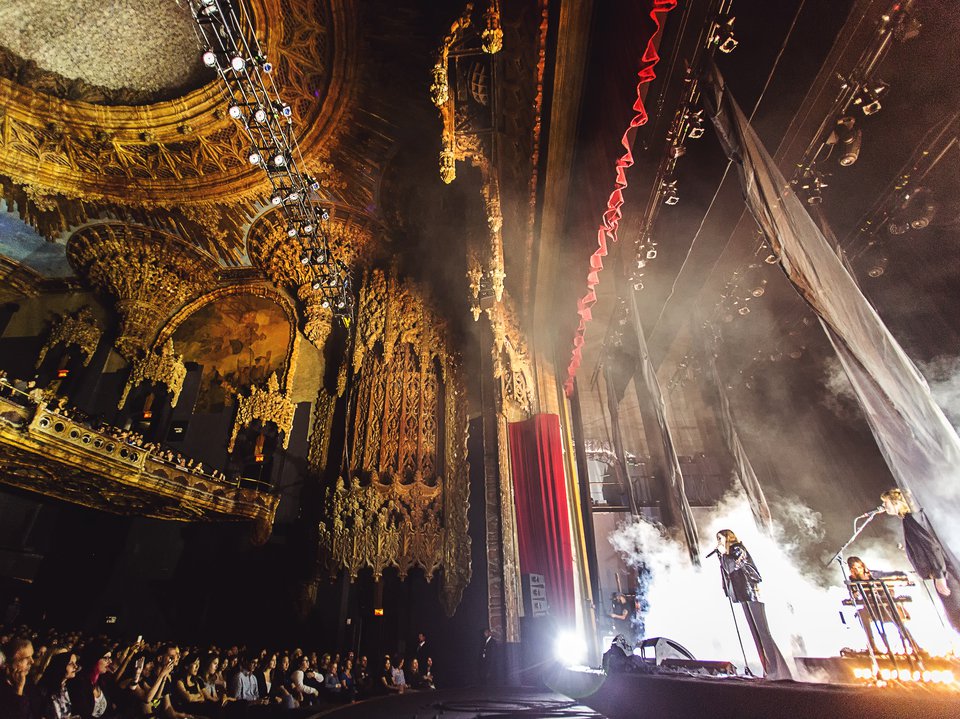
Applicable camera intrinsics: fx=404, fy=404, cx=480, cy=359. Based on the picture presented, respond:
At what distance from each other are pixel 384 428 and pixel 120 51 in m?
7.89

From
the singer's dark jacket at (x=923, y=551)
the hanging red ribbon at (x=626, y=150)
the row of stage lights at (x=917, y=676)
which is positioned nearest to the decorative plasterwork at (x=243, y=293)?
the hanging red ribbon at (x=626, y=150)

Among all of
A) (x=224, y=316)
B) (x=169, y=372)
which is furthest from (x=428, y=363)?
(x=169, y=372)

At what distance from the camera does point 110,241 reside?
1004 cm

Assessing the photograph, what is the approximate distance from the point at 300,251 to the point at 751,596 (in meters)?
10.5

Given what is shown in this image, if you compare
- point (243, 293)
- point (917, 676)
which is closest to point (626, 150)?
point (917, 676)

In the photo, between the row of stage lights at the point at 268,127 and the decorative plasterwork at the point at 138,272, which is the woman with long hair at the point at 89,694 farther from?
the decorative plasterwork at the point at 138,272

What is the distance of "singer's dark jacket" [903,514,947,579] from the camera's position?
11.1ft

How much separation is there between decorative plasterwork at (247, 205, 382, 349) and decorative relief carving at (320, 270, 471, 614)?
36.6 inches

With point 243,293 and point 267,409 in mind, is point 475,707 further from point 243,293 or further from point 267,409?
point 243,293

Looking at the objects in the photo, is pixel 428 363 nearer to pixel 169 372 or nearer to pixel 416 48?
pixel 416 48

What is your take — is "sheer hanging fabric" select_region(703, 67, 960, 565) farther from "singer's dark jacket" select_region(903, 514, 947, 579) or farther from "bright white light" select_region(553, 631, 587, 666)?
"bright white light" select_region(553, 631, 587, 666)

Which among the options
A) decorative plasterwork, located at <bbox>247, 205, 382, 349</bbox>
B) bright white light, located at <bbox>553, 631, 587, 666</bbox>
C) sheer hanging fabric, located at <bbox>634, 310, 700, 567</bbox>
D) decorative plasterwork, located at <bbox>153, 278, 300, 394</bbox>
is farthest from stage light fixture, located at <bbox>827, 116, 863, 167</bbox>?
decorative plasterwork, located at <bbox>153, 278, 300, 394</bbox>

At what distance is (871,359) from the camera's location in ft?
8.04

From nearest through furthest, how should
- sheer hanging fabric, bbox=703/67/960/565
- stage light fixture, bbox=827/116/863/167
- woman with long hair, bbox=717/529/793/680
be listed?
sheer hanging fabric, bbox=703/67/960/565, woman with long hair, bbox=717/529/793/680, stage light fixture, bbox=827/116/863/167
